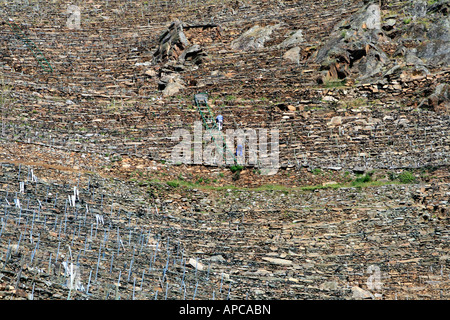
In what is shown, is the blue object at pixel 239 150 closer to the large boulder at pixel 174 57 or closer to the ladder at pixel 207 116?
the ladder at pixel 207 116

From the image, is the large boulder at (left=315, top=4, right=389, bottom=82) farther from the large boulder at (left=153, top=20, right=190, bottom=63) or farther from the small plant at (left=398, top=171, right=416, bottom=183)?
the large boulder at (left=153, top=20, right=190, bottom=63)

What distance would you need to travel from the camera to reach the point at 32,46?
35281 mm

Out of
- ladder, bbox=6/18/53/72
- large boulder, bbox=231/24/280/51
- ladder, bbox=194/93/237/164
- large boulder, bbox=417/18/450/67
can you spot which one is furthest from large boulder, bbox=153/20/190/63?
large boulder, bbox=417/18/450/67

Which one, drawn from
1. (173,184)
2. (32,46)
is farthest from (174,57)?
(173,184)

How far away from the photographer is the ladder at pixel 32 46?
33.4 metres

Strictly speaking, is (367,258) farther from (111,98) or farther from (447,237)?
(111,98)

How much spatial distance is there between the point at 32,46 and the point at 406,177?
72.6 ft

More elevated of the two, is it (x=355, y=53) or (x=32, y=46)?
(x=32, y=46)

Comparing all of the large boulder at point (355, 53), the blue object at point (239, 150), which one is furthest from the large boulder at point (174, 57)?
the large boulder at point (355, 53)

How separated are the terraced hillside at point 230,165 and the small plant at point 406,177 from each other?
8 centimetres

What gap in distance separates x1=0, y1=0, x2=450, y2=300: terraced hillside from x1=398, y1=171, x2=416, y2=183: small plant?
0.25 feet

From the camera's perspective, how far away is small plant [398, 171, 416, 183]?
2239cm

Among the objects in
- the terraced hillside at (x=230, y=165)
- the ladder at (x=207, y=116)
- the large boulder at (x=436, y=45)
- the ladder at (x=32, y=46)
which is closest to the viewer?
the terraced hillside at (x=230, y=165)

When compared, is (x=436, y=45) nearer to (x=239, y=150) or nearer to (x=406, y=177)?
(x=406, y=177)
